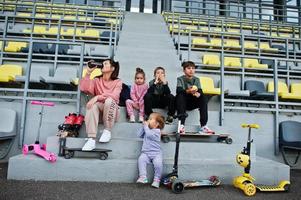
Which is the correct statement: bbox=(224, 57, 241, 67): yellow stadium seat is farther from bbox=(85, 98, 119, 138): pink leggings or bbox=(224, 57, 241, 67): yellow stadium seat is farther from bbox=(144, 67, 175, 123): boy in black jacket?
bbox=(85, 98, 119, 138): pink leggings

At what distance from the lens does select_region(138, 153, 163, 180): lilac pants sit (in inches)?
92.1

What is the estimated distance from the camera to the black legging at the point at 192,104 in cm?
299

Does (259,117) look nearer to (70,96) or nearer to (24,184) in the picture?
(70,96)

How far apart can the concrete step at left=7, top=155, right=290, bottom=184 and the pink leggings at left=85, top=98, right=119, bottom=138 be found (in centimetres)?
30

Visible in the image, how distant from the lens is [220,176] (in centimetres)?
249

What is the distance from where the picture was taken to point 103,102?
2.75m

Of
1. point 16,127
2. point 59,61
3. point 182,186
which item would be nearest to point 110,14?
point 59,61

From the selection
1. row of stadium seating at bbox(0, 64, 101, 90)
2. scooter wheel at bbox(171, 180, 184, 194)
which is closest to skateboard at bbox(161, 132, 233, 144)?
scooter wheel at bbox(171, 180, 184, 194)

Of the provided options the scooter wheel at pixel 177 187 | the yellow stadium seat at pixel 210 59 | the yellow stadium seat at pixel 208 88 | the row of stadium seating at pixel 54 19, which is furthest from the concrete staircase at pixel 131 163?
the row of stadium seating at pixel 54 19

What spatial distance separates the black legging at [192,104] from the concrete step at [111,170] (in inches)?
24.3

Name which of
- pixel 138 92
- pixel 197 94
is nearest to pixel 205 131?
pixel 197 94

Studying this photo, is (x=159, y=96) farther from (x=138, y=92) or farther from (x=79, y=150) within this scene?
(x=79, y=150)

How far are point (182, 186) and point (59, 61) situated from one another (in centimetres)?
356

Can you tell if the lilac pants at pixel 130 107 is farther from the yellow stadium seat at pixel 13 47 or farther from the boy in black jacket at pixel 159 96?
the yellow stadium seat at pixel 13 47
